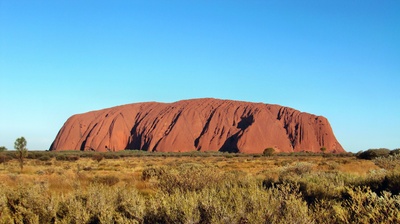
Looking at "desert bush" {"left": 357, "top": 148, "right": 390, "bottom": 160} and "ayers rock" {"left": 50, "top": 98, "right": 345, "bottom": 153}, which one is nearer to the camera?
"desert bush" {"left": 357, "top": 148, "right": 390, "bottom": 160}

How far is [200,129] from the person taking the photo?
8138 centimetres

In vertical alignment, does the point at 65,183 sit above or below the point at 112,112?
below

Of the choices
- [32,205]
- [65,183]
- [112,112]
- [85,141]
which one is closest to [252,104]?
[112,112]

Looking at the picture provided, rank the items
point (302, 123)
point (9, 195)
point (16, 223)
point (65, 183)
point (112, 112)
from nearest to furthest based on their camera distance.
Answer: point (16, 223) < point (9, 195) < point (65, 183) < point (302, 123) < point (112, 112)

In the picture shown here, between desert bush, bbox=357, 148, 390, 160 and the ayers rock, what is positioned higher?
the ayers rock

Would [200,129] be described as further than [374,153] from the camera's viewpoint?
Yes

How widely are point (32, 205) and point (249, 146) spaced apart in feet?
221

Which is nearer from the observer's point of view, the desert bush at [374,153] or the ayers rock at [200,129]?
the desert bush at [374,153]

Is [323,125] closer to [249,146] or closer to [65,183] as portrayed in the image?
[249,146]

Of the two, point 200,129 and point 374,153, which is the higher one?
point 200,129

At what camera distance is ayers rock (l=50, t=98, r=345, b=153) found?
7612 centimetres

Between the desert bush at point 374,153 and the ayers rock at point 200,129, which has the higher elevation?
the ayers rock at point 200,129

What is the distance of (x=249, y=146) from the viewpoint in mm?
72375

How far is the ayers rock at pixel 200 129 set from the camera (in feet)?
250
